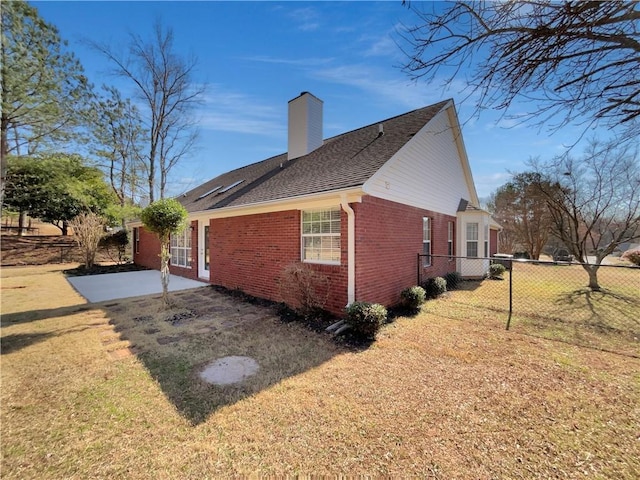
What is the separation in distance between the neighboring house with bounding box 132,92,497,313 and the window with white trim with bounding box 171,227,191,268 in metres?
0.09

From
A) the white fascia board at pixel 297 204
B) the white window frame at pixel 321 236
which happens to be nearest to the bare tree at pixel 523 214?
the white window frame at pixel 321 236

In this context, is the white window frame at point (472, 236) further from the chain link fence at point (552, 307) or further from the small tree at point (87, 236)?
the small tree at point (87, 236)

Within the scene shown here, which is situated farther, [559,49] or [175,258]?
[175,258]

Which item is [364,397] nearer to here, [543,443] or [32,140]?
[543,443]

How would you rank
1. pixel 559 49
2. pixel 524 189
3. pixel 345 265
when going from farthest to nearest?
pixel 524 189 → pixel 345 265 → pixel 559 49

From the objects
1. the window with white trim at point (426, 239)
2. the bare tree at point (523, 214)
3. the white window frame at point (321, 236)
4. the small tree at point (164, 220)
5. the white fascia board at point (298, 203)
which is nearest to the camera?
the white fascia board at point (298, 203)

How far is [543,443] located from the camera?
2.56 meters

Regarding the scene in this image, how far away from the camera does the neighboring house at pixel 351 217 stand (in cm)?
622

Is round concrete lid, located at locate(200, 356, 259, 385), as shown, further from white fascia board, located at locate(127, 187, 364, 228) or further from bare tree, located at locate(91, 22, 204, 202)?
bare tree, located at locate(91, 22, 204, 202)

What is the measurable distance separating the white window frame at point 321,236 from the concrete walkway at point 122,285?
5.25 meters

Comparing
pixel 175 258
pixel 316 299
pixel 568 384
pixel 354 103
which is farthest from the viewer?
pixel 175 258

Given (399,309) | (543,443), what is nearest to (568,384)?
(543,443)

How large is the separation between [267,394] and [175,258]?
38.3 ft

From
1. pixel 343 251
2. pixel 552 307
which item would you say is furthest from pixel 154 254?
pixel 552 307
